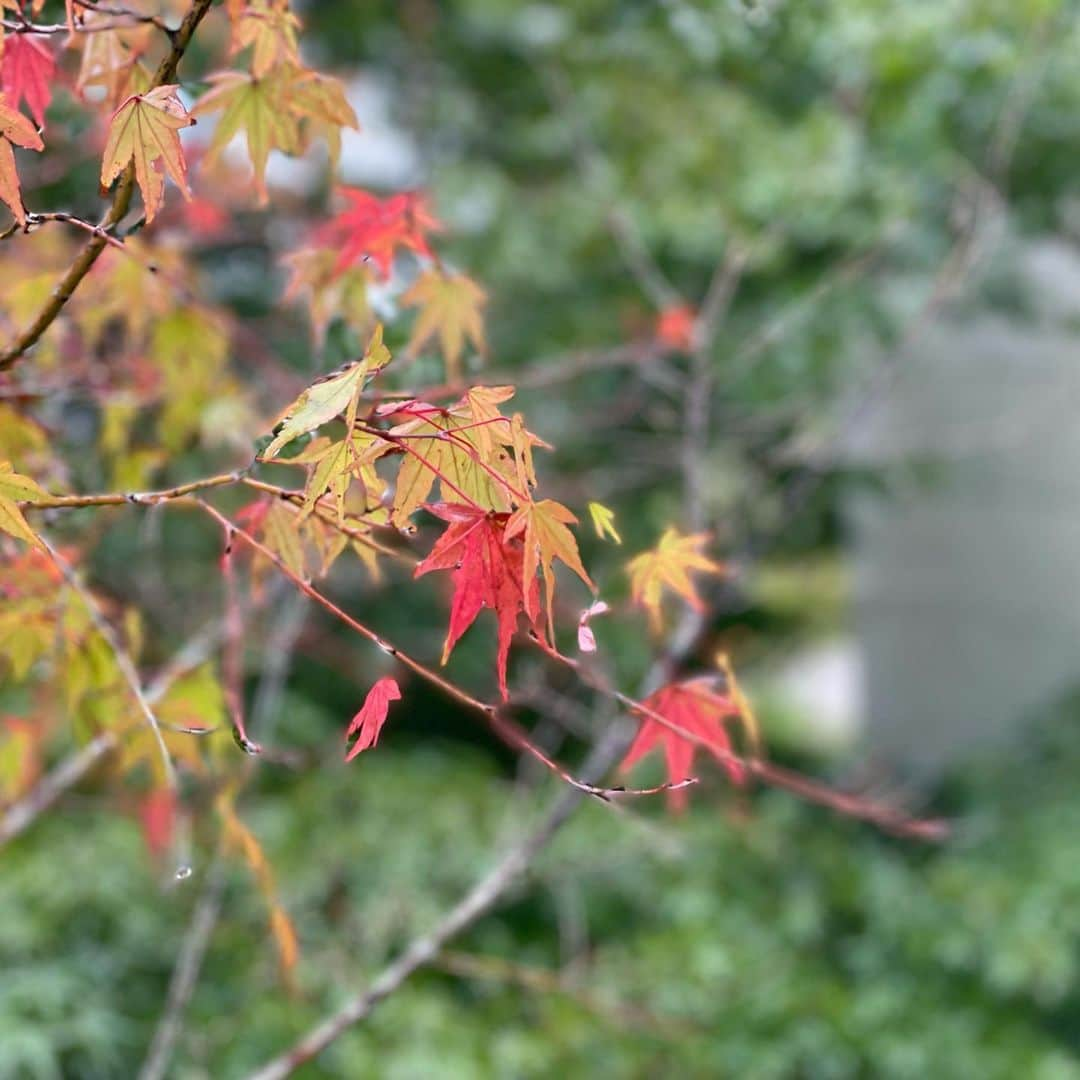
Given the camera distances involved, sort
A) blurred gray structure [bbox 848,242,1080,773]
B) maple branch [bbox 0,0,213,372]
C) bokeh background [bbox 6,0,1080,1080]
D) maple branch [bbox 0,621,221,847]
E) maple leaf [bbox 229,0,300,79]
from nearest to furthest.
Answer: maple branch [bbox 0,0,213,372] < maple leaf [bbox 229,0,300,79] < maple branch [bbox 0,621,221,847] < bokeh background [bbox 6,0,1080,1080] < blurred gray structure [bbox 848,242,1080,773]

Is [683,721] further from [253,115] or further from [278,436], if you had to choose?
[253,115]

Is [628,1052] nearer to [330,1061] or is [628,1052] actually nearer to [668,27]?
[330,1061]

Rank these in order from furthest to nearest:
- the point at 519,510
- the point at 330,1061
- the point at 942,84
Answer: the point at 942,84 → the point at 330,1061 → the point at 519,510

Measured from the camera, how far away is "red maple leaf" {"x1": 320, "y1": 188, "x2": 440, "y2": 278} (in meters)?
1.25

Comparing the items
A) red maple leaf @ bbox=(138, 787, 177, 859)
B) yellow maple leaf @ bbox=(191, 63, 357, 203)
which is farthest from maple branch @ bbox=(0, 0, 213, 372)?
red maple leaf @ bbox=(138, 787, 177, 859)

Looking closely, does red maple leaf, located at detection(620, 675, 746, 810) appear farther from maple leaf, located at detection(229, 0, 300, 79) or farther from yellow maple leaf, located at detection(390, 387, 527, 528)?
maple leaf, located at detection(229, 0, 300, 79)

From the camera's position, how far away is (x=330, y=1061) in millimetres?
2428

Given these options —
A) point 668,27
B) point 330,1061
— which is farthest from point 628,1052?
point 668,27

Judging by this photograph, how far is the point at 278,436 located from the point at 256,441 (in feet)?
0.36

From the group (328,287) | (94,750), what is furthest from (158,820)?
(328,287)

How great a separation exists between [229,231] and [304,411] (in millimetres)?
2439

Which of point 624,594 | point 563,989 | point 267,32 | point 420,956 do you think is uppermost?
point 267,32

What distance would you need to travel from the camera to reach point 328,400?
773 mm

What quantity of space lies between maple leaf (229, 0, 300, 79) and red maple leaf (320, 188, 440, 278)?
9.4 inches
